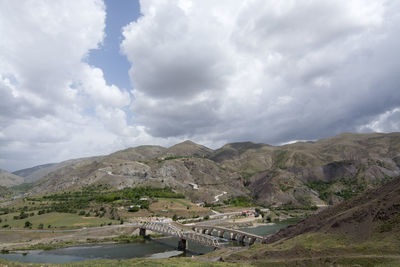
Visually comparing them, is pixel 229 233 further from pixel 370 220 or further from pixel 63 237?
pixel 370 220

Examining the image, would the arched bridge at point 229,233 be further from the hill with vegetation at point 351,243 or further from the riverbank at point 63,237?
the hill with vegetation at point 351,243

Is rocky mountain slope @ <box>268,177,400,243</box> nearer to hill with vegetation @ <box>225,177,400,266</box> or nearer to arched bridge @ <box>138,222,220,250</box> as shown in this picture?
hill with vegetation @ <box>225,177,400,266</box>

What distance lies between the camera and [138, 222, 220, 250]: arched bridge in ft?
257

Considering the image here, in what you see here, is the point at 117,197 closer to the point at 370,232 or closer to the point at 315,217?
the point at 315,217

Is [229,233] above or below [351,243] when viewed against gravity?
below

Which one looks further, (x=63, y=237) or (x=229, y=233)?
(x=229, y=233)

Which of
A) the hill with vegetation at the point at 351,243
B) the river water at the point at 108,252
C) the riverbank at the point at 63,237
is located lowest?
the river water at the point at 108,252

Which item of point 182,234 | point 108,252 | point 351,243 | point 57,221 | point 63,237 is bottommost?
point 108,252

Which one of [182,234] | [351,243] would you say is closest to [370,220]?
[351,243]

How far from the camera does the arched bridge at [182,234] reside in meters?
78.4

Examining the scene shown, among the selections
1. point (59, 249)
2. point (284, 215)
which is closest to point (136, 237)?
point (59, 249)

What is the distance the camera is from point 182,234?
86.8 meters

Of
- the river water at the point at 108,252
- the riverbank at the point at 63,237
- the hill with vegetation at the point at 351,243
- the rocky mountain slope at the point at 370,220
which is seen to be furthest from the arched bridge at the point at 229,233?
the hill with vegetation at the point at 351,243

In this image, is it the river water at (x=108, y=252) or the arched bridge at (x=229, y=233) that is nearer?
the river water at (x=108, y=252)
